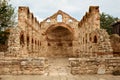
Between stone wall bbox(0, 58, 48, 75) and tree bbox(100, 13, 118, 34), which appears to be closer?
stone wall bbox(0, 58, 48, 75)

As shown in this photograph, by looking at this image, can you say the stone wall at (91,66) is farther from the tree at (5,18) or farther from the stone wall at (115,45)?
the tree at (5,18)

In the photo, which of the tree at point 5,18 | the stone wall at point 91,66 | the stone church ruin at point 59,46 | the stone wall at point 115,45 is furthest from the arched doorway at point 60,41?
the stone wall at point 91,66

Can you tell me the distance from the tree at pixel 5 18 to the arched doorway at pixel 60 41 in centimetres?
783

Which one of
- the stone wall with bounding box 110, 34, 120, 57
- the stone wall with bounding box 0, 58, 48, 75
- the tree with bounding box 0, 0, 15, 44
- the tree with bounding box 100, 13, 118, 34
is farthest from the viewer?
the tree with bounding box 100, 13, 118, 34

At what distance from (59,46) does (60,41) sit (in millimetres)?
705

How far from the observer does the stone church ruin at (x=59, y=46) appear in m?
10.1

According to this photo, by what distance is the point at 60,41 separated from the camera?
96.7ft

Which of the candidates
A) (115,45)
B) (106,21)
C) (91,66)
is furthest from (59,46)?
(91,66)

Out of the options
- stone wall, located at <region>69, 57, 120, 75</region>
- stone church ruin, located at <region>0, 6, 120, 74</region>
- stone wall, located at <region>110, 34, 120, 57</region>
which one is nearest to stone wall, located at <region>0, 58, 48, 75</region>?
stone church ruin, located at <region>0, 6, 120, 74</region>

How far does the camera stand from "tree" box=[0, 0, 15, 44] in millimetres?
19022

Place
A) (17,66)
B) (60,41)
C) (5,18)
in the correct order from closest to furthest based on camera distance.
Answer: (17,66) < (5,18) < (60,41)

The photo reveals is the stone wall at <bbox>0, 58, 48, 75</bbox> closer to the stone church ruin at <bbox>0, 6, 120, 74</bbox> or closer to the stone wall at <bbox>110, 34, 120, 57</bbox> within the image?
the stone church ruin at <bbox>0, 6, 120, 74</bbox>

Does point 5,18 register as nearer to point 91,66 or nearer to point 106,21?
point 91,66

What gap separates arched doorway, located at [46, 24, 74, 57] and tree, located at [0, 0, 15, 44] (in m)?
7.83
